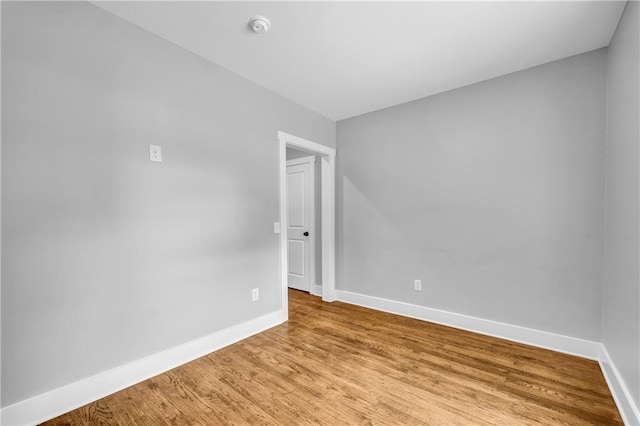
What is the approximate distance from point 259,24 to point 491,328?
11.0 ft

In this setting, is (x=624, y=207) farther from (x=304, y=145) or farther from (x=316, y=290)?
(x=316, y=290)

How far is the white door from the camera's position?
172 inches

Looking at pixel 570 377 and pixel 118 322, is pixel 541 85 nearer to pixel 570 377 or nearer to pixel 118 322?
pixel 570 377

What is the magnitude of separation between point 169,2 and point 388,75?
1894 millimetres

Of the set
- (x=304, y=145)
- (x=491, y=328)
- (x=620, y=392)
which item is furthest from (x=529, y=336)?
(x=304, y=145)

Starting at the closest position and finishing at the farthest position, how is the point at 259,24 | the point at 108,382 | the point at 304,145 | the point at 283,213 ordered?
the point at 108,382
the point at 259,24
the point at 283,213
the point at 304,145

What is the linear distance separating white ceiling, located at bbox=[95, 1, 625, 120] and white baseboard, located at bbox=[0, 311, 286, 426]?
8.00ft

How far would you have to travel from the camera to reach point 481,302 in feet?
9.25

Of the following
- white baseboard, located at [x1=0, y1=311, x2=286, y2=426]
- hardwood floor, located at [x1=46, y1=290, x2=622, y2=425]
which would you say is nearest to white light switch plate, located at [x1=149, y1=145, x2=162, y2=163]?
white baseboard, located at [x1=0, y1=311, x2=286, y2=426]

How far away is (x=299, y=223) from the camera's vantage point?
452cm

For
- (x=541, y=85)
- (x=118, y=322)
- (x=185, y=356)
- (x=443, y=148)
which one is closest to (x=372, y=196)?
(x=443, y=148)

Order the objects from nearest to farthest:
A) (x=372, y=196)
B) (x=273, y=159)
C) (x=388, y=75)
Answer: (x=388, y=75) → (x=273, y=159) → (x=372, y=196)

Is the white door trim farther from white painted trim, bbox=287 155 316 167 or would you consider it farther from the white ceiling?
the white ceiling

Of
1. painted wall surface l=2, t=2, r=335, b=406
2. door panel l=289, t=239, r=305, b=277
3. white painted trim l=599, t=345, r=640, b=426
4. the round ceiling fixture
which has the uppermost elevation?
the round ceiling fixture
